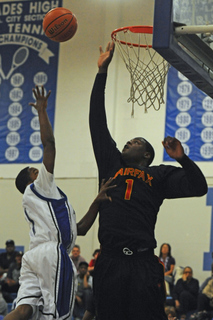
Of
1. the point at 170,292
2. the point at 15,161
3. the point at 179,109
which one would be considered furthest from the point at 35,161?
the point at 170,292

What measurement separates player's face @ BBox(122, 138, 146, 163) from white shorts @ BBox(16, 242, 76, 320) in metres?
1.04

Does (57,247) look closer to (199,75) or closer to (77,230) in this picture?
(77,230)

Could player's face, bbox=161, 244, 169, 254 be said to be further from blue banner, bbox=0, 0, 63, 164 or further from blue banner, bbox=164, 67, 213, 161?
blue banner, bbox=0, 0, 63, 164

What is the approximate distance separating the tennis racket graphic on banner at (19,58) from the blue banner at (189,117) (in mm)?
4454

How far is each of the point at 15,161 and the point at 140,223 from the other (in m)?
11.6

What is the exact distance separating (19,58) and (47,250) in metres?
12.7

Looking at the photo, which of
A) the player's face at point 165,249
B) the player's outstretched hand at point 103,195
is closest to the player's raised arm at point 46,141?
the player's outstretched hand at point 103,195

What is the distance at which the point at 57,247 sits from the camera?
16.4 ft

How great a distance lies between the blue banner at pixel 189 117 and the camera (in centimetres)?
1450

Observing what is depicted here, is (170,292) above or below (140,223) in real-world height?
below

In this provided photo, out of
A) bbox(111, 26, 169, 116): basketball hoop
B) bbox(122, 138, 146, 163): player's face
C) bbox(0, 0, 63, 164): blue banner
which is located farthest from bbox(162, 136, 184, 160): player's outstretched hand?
bbox(0, 0, 63, 164): blue banner

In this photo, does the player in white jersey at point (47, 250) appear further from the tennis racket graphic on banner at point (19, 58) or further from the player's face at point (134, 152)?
the tennis racket graphic on banner at point (19, 58)

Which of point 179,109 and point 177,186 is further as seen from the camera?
point 179,109

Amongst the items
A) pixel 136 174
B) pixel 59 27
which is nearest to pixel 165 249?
pixel 59 27
